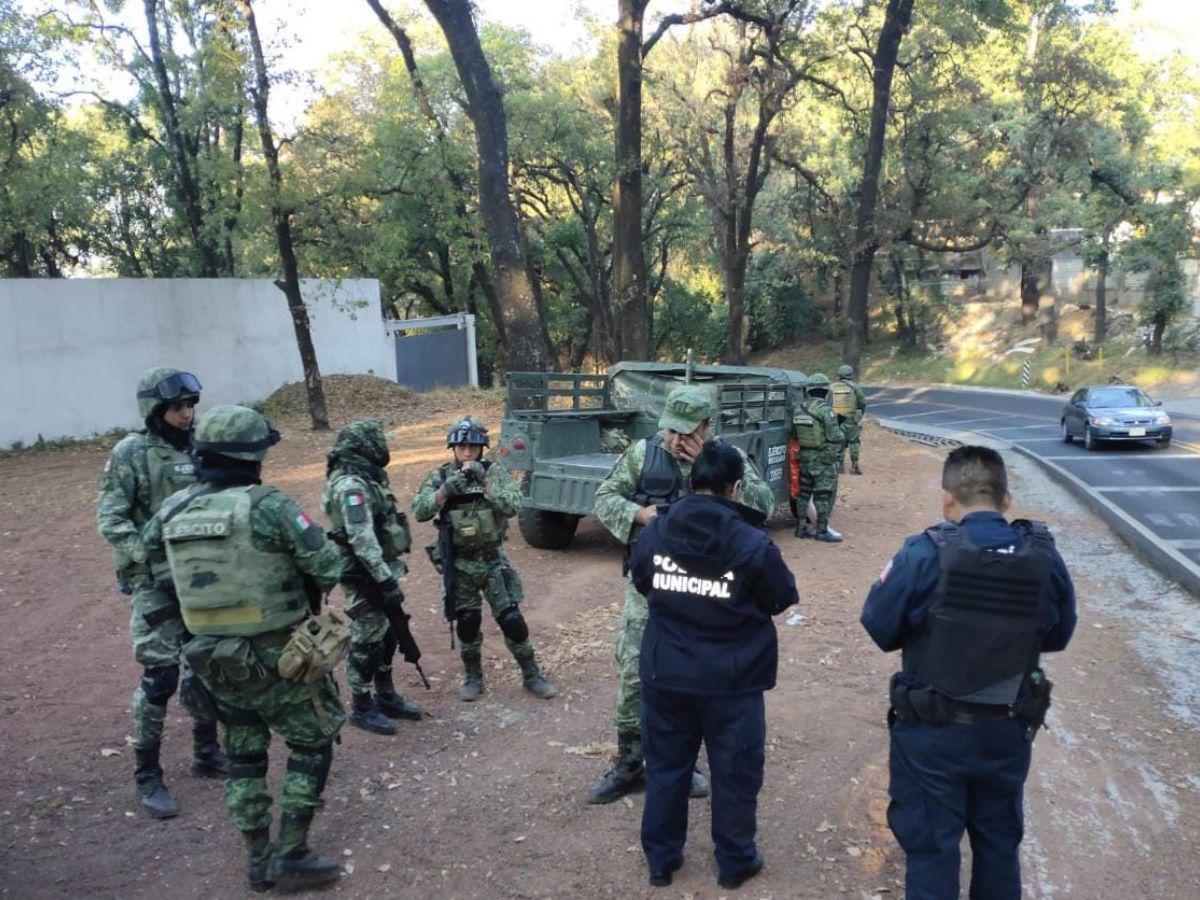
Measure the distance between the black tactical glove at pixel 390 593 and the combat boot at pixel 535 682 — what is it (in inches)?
40.4

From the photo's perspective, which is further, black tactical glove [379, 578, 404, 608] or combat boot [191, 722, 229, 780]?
black tactical glove [379, 578, 404, 608]

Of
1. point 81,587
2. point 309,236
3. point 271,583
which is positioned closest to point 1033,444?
point 309,236

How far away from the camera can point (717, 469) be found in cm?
322

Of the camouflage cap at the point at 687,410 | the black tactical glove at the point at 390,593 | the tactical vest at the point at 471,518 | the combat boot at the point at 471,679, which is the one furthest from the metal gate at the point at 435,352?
the camouflage cap at the point at 687,410

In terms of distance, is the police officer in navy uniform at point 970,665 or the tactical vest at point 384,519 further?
the tactical vest at point 384,519

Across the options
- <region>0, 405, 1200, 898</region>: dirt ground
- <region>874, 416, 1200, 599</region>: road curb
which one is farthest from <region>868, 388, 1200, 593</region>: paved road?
<region>0, 405, 1200, 898</region>: dirt ground

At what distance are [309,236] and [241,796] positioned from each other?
15562 mm

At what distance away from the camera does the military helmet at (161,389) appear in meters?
4.21

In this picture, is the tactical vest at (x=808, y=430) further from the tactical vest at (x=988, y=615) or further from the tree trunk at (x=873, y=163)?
the tree trunk at (x=873, y=163)

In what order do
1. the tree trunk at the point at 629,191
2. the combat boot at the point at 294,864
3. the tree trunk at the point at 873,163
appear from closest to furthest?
the combat boot at the point at 294,864 < the tree trunk at the point at 629,191 < the tree trunk at the point at 873,163

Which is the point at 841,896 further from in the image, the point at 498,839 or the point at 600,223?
the point at 600,223

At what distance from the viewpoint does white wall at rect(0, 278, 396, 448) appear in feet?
53.6

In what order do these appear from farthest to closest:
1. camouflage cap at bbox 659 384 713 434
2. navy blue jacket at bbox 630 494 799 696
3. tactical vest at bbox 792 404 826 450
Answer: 1. tactical vest at bbox 792 404 826 450
2. camouflage cap at bbox 659 384 713 434
3. navy blue jacket at bbox 630 494 799 696

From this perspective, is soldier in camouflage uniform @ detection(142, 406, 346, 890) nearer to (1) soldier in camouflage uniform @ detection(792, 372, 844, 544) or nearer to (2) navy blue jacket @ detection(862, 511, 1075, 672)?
(2) navy blue jacket @ detection(862, 511, 1075, 672)
